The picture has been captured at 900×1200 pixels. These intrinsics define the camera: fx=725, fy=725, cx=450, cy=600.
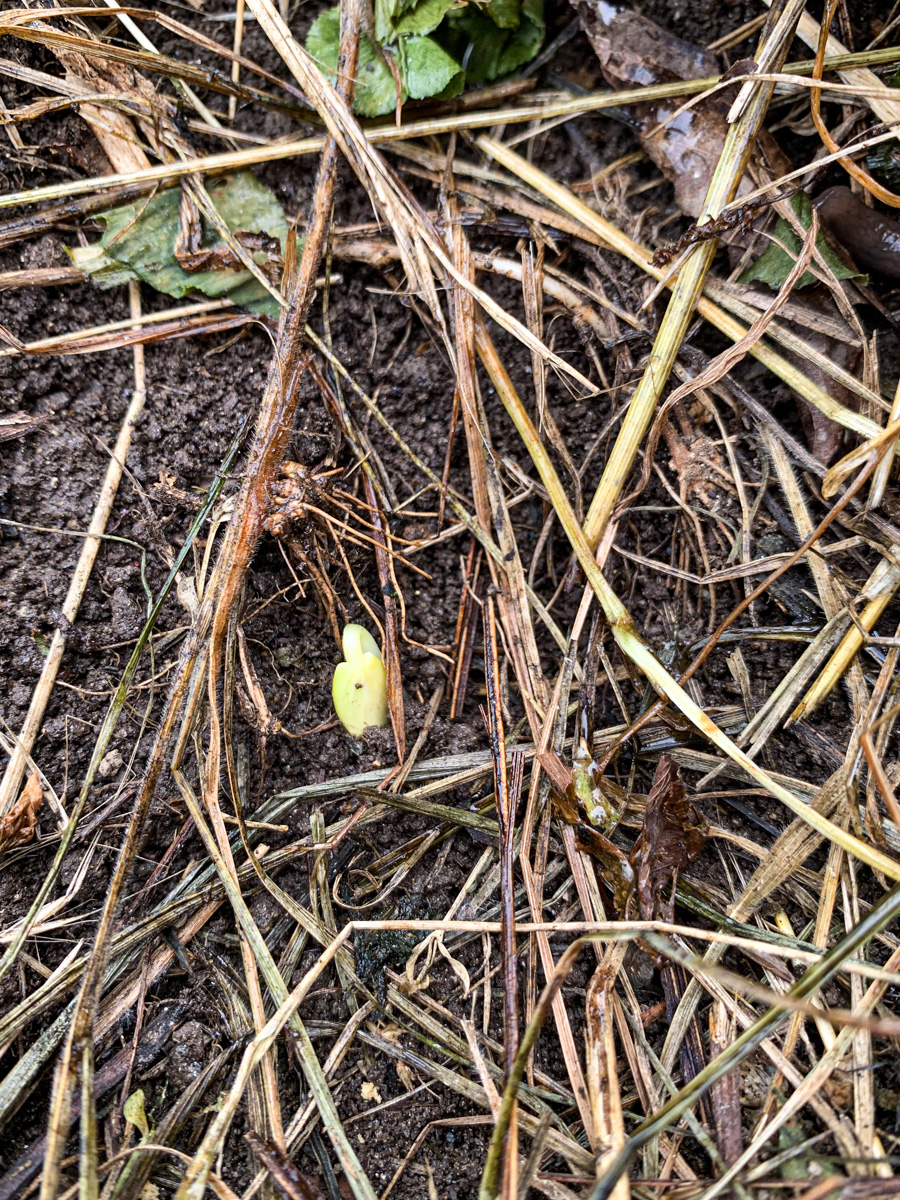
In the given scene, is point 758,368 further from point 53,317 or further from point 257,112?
point 53,317

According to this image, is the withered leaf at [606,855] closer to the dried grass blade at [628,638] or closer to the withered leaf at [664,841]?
the withered leaf at [664,841]

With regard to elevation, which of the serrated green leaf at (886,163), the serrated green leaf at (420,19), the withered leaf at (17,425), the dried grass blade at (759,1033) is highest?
the serrated green leaf at (420,19)

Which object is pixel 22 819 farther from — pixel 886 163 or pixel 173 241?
pixel 886 163

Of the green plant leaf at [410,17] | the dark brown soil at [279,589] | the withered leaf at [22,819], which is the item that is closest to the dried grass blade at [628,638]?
the dark brown soil at [279,589]

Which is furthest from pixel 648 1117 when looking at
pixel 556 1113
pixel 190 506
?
pixel 190 506

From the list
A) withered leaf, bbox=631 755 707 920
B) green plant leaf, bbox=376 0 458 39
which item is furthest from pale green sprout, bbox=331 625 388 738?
green plant leaf, bbox=376 0 458 39

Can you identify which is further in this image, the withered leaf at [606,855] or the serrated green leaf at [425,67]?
the serrated green leaf at [425,67]

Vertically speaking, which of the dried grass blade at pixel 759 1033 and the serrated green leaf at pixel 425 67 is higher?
the serrated green leaf at pixel 425 67
